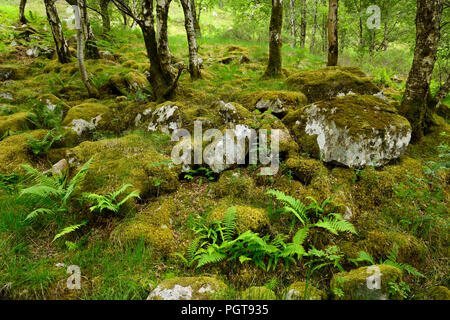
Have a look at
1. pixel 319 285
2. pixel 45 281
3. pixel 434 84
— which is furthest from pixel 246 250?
pixel 434 84

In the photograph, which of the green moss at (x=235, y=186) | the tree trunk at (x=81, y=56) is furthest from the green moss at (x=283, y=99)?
the tree trunk at (x=81, y=56)

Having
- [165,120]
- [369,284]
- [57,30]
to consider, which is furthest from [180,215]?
[57,30]

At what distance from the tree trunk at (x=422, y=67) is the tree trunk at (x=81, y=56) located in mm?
8981

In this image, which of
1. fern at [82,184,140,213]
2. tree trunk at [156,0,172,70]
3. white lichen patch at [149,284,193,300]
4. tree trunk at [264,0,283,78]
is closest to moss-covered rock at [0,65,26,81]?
tree trunk at [156,0,172,70]

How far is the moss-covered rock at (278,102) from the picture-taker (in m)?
6.09

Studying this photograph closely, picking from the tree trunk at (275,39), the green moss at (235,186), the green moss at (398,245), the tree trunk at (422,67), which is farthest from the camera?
the tree trunk at (275,39)

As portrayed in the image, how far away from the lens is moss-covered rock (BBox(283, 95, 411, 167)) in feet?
14.1

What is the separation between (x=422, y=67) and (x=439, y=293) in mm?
4815

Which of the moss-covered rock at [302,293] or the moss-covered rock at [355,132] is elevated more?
the moss-covered rock at [355,132]

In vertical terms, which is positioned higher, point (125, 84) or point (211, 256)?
point (125, 84)

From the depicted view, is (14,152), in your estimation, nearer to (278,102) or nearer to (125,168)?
(125,168)

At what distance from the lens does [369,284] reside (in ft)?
7.70

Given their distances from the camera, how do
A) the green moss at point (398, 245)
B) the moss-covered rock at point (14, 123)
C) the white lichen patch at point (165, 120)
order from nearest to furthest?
the green moss at point (398, 245) → the moss-covered rock at point (14, 123) → the white lichen patch at point (165, 120)

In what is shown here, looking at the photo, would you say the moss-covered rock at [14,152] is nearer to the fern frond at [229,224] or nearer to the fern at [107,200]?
the fern at [107,200]
